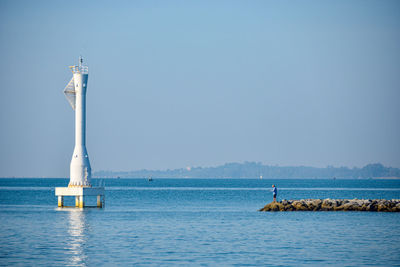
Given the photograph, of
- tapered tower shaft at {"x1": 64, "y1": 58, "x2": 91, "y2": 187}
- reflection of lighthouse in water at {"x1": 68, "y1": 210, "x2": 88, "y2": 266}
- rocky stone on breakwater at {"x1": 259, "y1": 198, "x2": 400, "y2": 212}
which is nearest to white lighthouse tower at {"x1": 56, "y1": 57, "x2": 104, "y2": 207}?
tapered tower shaft at {"x1": 64, "y1": 58, "x2": 91, "y2": 187}

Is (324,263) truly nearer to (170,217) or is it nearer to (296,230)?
(296,230)

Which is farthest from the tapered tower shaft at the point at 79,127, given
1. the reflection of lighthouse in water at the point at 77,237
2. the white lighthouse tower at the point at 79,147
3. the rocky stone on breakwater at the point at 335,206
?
the rocky stone on breakwater at the point at 335,206

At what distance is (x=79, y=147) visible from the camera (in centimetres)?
5872

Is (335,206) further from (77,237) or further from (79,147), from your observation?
(77,237)

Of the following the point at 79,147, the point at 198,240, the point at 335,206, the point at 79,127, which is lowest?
the point at 198,240

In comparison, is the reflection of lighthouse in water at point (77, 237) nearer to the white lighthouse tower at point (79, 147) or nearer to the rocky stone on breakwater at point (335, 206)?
the white lighthouse tower at point (79, 147)

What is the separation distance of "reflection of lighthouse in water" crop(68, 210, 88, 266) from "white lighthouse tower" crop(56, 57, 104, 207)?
225 cm

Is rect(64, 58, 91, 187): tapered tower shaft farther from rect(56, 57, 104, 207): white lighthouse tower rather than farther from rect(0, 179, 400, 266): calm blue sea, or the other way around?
rect(0, 179, 400, 266): calm blue sea

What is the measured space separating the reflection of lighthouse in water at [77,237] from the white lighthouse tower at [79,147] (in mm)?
2252

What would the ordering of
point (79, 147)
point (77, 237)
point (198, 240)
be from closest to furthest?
point (198, 240), point (77, 237), point (79, 147)

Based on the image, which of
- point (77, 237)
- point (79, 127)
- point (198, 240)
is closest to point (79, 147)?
point (79, 127)

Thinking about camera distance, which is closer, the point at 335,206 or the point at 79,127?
the point at 79,127

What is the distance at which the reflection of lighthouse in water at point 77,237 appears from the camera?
3056 cm

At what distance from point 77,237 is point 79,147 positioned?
20502mm
